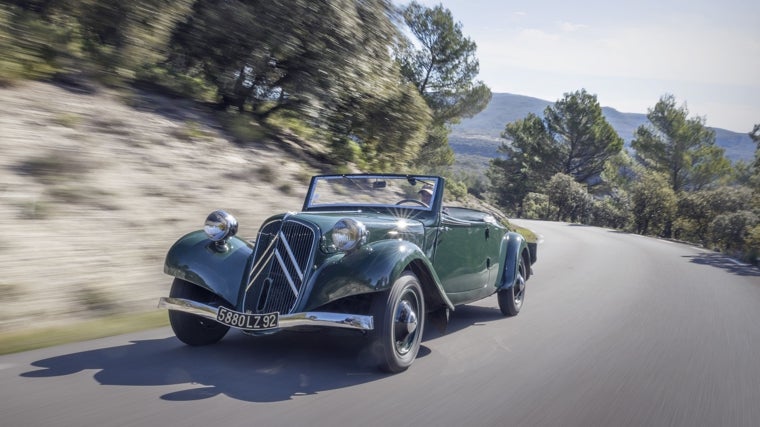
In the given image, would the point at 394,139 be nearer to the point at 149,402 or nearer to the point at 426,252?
the point at 426,252

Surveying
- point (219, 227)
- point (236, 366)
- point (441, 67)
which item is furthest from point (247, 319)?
point (441, 67)

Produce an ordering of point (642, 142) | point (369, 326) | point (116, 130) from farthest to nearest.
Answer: point (642, 142), point (116, 130), point (369, 326)

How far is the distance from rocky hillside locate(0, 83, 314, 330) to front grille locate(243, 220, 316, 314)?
2.24 m

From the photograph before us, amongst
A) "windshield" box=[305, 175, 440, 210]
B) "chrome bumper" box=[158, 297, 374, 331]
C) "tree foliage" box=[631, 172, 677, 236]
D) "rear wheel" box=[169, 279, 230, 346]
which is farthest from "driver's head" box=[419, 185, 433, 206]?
"tree foliage" box=[631, 172, 677, 236]

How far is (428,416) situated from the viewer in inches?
137

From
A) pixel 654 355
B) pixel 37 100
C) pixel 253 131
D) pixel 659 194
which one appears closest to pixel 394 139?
pixel 253 131

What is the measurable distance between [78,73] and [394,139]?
23.7 feet

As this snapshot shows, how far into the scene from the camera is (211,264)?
4.74 m

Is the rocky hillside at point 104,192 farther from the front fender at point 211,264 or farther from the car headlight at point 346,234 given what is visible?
the car headlight at point 346,234

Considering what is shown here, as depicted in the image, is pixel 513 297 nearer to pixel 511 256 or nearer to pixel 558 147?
pixel 511 256

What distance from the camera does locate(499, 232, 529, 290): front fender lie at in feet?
22.2

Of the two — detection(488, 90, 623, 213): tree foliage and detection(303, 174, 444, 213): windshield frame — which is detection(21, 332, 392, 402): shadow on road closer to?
detection(303, 174, 444, 213): windshield frame

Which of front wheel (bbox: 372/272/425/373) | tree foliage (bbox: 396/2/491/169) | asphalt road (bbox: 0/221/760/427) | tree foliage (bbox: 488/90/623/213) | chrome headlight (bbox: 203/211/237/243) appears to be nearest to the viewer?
asphalt road (bbox: 0/221/760/427)

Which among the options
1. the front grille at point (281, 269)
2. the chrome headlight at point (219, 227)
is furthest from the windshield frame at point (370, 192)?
the front grille at point (281, 269)
